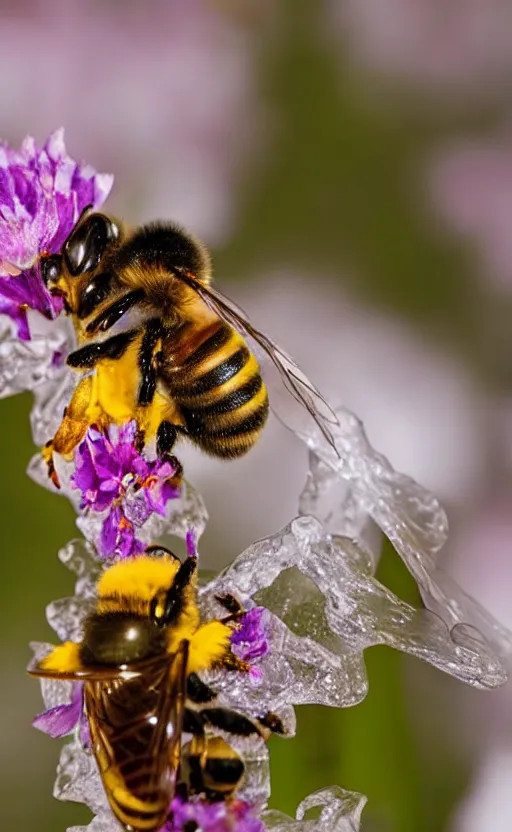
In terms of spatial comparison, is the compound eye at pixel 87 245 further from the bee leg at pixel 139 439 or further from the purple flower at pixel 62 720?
the purple flower at pixel 62 720

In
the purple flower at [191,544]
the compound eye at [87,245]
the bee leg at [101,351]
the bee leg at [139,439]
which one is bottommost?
the purple flower at [191,544]

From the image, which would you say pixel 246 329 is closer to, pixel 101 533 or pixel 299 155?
A: pixel 101 533

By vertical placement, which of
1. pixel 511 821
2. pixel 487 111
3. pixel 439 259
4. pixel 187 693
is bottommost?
pixel 511 821

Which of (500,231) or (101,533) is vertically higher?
(500,231)

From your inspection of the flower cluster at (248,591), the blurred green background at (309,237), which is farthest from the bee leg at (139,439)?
the blurred green background at (309,237)

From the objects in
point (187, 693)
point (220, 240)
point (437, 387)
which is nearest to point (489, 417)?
point (437, 387)

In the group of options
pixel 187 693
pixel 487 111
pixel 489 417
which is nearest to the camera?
pixel 187 693

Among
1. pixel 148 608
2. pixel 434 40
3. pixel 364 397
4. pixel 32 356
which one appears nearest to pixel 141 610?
pixel 148 608

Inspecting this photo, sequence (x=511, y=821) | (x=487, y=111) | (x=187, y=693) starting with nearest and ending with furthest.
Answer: (x=187, y=693) → (x=511, y=821) → (x=487, y=111)
